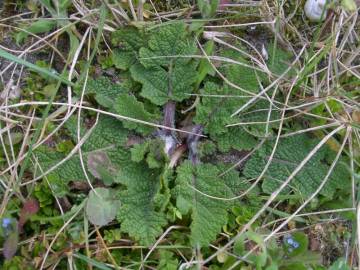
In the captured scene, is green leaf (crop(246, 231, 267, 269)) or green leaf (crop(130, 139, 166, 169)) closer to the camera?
green leaf (crop(246, 231, 267, 269))

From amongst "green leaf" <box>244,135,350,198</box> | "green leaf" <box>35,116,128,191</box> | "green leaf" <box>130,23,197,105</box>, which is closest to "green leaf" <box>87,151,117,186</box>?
"green leaf" <box>35,116,128,191</box>

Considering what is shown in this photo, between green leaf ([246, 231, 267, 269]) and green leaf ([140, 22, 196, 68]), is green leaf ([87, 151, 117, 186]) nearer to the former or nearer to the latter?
green leaf ([140, 22, 196, 68])

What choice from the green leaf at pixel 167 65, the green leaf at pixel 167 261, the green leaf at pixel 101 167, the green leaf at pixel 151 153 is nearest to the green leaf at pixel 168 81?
the green leaf at pixel 167 65

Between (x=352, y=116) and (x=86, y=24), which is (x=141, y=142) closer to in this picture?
(x=86, y=24)

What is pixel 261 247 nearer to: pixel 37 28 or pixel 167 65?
pixel 167 65

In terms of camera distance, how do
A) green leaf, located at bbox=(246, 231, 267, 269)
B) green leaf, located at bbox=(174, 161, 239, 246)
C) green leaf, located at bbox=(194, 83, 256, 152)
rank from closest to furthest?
green leaf, located at bbox=(246, 231, 267, 269), green leaf, located at bbox=(174, 161, 239, 246), green leaf, located at bbox=(194, 83, 256, 152)

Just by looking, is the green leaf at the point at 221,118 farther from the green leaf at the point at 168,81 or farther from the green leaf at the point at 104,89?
the green leaf at the point at 104,89

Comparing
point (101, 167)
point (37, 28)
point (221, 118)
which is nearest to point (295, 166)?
point (221, 118)
